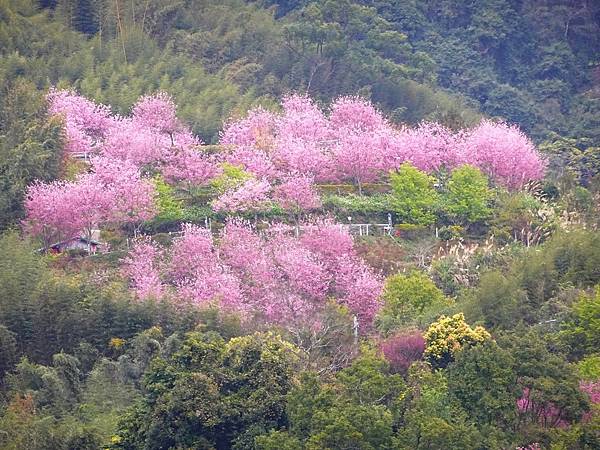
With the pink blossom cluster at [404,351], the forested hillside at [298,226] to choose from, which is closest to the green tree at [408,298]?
the forested hillside at [298,226]

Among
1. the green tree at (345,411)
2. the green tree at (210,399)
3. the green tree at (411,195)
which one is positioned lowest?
the green tree at (411,195)

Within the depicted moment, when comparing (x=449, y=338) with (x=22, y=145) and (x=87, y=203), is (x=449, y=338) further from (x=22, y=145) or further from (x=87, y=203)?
(x=22, y=145)

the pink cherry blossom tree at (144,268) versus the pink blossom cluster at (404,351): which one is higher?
the pink blossom cluster at (404,351)

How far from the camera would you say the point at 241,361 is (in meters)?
28.6

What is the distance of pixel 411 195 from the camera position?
45812 millimetres

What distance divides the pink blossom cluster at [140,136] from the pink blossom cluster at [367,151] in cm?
186

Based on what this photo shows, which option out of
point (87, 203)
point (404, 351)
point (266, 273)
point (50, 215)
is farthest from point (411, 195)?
point (404, 351)

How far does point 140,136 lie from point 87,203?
6623mm

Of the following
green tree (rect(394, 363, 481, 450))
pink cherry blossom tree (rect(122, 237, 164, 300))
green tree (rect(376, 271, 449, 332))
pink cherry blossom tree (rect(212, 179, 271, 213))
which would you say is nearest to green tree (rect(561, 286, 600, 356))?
green tree (rect(394, 363, 481, 450))

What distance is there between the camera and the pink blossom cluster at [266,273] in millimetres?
37281

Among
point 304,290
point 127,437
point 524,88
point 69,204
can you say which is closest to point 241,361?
point 127,437

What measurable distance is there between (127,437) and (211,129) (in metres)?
27.9

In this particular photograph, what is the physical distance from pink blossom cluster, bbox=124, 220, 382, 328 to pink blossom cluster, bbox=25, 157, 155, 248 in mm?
1971

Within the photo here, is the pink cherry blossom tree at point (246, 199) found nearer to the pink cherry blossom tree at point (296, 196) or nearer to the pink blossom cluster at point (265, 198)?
the pink blossom cluster at point (265, 198)
